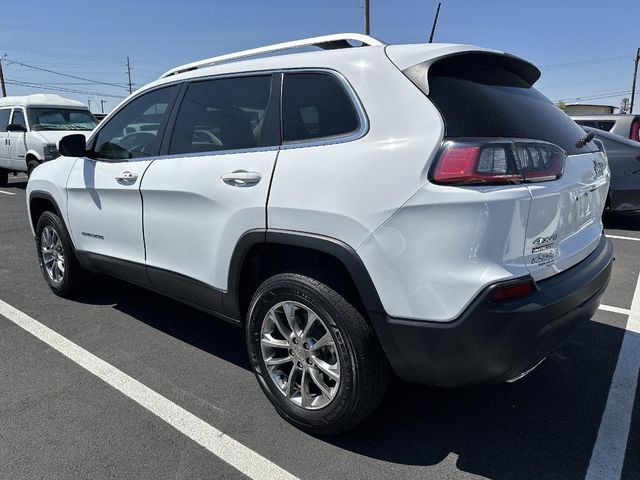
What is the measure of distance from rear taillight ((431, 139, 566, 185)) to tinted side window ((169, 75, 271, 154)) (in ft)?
3.32

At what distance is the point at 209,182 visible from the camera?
2.75 m

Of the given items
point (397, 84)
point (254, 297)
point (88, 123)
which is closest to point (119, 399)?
point (254, 297)

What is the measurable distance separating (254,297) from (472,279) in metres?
1.16

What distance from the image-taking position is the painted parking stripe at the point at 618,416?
2.26 m

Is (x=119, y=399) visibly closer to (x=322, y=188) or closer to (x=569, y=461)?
(x=322, y=188)

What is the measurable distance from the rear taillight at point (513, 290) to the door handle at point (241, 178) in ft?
4.07

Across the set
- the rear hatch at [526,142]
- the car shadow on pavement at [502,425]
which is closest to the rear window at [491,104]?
the rear hatch at [526,142]

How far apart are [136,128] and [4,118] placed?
10954mm

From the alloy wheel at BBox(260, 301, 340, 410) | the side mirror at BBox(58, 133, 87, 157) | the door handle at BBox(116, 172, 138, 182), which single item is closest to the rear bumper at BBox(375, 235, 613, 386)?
the alloy wheel at BBox(260, 301, 340, 410)

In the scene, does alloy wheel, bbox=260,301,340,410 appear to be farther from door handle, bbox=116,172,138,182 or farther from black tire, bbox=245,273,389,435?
door handle, bbox=116,172,138,182

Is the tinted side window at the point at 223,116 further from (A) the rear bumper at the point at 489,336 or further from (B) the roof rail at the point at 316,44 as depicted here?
→ (A) the rear bumper at the point at 489,336

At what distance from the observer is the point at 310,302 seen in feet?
7.64

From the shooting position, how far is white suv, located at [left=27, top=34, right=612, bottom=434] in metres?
1.96

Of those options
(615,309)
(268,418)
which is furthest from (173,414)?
(615,309)
